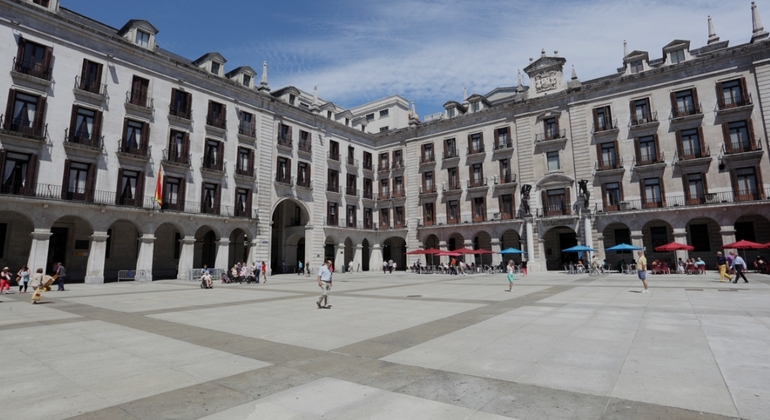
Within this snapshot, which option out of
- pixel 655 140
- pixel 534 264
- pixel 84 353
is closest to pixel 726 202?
pixel 655 140

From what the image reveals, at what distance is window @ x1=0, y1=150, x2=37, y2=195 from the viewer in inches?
885

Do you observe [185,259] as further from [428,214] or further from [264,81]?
[428,214]

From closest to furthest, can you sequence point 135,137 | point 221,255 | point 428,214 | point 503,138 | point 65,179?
point 65,179
point 135,137
point 221,255
point 503,138
point 428,214

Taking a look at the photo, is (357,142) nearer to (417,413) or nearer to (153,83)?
(153,83)

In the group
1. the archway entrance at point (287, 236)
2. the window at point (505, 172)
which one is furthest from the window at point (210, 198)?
the window at point (505, 172)

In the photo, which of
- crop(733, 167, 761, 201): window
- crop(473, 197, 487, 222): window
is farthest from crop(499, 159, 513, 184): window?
crop(733, 167, 761, 201): window

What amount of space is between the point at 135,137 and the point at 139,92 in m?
3.44

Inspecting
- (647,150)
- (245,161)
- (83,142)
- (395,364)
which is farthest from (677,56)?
(83,142)

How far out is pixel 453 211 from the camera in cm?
4294

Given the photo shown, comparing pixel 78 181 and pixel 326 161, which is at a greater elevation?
pixel 326 161

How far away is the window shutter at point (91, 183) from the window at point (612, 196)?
3987 cm

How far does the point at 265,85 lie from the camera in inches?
1486

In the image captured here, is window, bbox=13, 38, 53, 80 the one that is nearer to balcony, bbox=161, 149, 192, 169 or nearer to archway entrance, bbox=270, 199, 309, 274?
balcony, bbox=161, 149, 192, 169

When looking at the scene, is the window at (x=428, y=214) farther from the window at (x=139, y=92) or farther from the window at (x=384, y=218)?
the window at (x=139, y=92)
